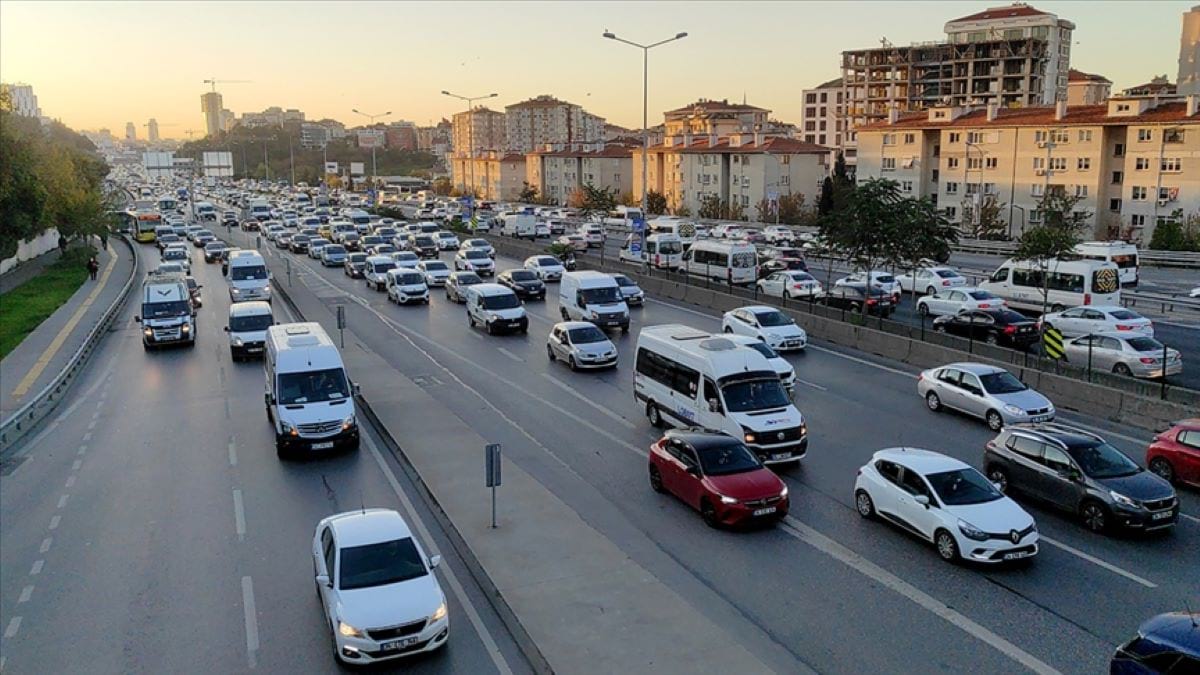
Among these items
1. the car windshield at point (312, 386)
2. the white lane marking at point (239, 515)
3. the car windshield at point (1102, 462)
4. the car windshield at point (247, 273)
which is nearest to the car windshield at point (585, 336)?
the car windshield at point (312, 386)

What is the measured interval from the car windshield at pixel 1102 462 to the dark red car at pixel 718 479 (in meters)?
4.84

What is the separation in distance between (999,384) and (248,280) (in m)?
31.9

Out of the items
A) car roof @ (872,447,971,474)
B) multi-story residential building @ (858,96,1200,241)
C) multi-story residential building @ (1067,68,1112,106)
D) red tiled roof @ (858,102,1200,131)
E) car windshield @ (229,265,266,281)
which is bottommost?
car roof @ (872,447,971,474)

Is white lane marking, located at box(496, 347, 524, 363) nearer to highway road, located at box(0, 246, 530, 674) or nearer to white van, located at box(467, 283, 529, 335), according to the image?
white van, located at box(467, 283, 529, 335)

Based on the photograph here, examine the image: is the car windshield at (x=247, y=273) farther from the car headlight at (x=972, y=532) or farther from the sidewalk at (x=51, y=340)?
the car headlight at (x=972, y=532)

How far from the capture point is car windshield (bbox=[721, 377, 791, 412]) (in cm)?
1842

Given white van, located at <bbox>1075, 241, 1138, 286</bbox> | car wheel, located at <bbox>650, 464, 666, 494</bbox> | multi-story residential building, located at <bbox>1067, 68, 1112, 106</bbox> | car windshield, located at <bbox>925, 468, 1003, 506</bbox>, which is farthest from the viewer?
multi-story residential building, located at <bbox>1067, 68, 1112, 106</bbox>

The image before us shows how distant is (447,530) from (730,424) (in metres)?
6.01

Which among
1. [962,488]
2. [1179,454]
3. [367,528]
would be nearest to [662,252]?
[1179,454]

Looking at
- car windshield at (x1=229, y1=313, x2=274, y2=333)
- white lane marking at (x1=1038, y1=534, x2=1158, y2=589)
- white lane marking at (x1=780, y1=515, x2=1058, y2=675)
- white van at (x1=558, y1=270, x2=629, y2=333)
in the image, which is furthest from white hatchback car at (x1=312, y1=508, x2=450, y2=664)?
white van at (x1=558, y1=270, x2=629, y2=333)

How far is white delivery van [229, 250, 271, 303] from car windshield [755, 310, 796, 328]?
22.6 m

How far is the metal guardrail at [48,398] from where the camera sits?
2219cm

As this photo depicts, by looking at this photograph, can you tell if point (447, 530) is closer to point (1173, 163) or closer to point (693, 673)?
point (693, 673)

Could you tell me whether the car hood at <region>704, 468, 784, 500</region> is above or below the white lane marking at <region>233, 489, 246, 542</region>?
above
